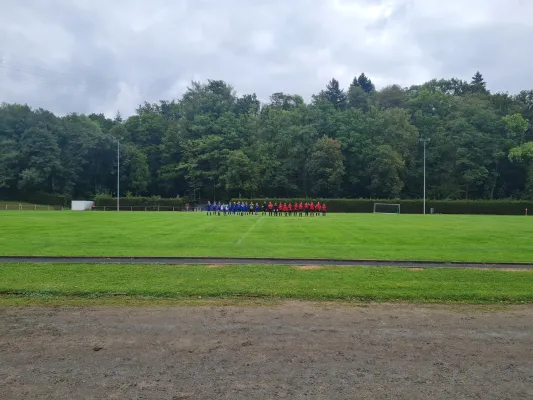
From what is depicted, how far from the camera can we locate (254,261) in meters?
13.9

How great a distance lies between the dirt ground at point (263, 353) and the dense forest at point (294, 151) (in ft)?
228

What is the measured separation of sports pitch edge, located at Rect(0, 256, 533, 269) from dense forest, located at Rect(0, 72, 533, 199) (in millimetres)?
62575

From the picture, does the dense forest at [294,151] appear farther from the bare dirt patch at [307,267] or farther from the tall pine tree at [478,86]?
the bare dirt patch at [307,267]

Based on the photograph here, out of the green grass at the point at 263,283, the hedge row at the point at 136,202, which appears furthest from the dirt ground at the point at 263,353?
the hedge row at the point at 136,202

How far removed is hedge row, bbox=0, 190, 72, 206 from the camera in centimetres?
8250

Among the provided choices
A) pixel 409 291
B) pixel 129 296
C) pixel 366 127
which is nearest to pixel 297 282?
pixel 409 291

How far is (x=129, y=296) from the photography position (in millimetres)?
9188

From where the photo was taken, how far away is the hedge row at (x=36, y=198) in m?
82.5

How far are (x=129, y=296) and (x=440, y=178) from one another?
79.1 meters

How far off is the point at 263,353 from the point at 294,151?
246ft

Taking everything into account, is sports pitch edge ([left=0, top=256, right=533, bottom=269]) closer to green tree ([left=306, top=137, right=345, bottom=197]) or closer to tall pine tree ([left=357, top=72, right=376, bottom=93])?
green tree ([left=306, top=137, right=345, bottom=197])

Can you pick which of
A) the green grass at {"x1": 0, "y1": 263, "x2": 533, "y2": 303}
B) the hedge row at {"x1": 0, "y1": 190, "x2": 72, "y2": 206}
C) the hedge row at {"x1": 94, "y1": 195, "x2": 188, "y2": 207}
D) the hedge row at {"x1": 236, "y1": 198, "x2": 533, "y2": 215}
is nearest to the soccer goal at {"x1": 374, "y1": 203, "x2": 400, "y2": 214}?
A: the hedge row at {"x1": 236, "y1": 198, "x2": 533, "y2": 215}

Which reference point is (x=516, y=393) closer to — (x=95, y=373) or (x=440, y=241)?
(x=95, y=373)

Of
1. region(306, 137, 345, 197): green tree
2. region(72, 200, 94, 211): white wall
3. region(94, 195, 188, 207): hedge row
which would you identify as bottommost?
region(72, 200, 94, 211): white wall
